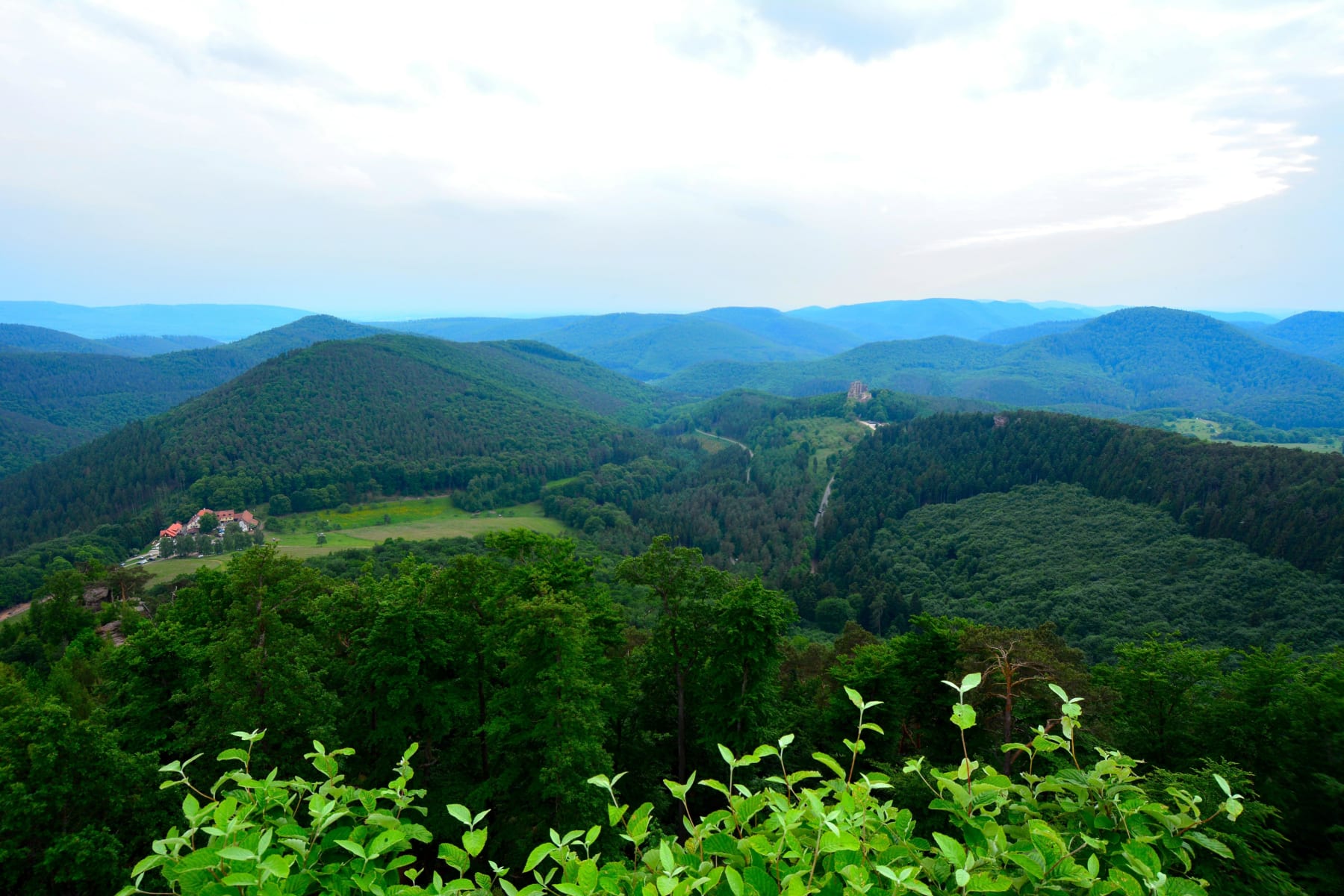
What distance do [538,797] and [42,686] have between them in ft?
92.4

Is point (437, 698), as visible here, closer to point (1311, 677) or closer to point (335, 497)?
point (1311, 677)

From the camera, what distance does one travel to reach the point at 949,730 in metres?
21.5

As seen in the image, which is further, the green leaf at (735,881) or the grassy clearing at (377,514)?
the grassy clearing at (377,514)

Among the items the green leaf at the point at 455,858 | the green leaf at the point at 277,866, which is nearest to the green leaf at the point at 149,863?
the green leaf at the point at 277,866

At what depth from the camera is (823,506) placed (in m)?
112

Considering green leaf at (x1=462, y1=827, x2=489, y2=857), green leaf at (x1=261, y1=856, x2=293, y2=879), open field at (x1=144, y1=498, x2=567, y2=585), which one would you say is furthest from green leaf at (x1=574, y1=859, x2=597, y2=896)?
open field at (x1=144, y1=498, x2=567, y2=585)

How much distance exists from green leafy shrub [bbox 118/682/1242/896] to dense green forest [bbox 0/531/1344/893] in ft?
29.9

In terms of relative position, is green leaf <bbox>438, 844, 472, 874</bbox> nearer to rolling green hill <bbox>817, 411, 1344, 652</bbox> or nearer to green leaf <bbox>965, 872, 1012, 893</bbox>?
green leaf <bbox>965, 872, 1012, 893</bbox>

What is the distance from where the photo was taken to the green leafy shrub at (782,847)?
3.32 meters

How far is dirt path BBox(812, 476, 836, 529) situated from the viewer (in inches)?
4122

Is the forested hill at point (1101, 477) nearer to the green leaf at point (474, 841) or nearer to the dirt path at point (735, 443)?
the dirt path at point (735, 443)

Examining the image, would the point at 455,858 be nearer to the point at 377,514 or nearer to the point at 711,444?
the point at 377,514

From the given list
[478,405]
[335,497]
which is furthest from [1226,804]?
[478,405]

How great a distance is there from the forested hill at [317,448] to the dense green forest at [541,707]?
4068 inches
